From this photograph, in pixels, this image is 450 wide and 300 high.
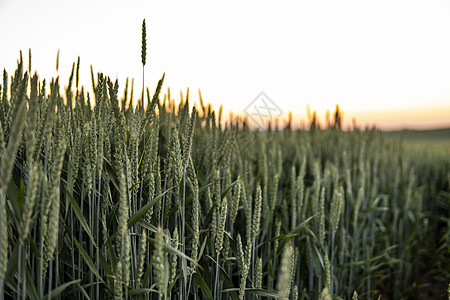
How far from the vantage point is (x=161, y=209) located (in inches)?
46.4

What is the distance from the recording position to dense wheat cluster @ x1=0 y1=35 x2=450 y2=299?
0.75 m

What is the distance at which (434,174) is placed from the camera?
480 cm

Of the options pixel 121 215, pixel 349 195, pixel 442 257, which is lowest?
pixel 442 257

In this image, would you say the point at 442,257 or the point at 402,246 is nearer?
the point at 402,246

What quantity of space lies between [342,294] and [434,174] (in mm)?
3444

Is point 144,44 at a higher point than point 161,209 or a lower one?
higher

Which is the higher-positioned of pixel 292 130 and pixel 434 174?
pixel 292 130

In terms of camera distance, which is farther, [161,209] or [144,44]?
[161,209]


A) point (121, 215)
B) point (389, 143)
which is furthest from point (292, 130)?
point (121, 215)

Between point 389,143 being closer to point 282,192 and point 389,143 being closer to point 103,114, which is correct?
point 282,192

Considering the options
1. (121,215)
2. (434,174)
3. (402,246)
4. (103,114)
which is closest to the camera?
(121,215)

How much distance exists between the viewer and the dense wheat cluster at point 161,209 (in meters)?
0.75

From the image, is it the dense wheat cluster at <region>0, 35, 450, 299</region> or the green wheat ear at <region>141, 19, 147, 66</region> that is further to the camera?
the green wheat ear at <region>141, 19, 147, 66</region>

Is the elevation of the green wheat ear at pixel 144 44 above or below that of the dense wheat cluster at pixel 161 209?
above
